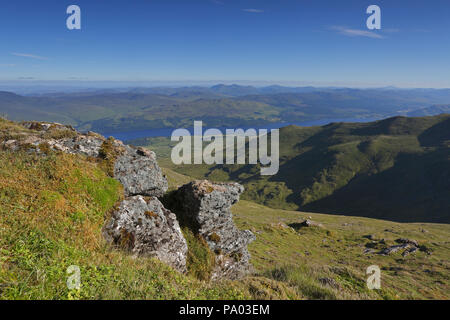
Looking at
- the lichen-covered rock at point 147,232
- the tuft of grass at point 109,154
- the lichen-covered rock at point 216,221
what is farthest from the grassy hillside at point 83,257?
the lichen-covered rock at point 216,221

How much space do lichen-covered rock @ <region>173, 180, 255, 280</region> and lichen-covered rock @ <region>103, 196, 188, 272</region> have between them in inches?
88.1

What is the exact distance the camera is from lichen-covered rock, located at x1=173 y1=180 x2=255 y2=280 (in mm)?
18812

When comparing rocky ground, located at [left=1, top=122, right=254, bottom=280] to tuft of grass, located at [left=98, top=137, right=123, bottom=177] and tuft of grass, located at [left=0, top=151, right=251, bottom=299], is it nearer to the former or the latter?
tuft of grass, located at [left=98, top=137, right=123, bottom=177]

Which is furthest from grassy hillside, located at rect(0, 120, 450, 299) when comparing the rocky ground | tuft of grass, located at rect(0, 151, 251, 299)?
the rocky ground

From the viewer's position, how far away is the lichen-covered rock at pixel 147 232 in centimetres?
1395

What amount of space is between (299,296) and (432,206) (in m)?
198

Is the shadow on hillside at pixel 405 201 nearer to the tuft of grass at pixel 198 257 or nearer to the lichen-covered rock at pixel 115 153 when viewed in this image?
the tuft of grass at pixel 198 257

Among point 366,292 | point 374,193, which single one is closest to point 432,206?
point 374,193

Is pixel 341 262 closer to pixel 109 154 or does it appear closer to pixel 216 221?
pixel 216 221

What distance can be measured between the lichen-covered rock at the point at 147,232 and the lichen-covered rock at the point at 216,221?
224cm
